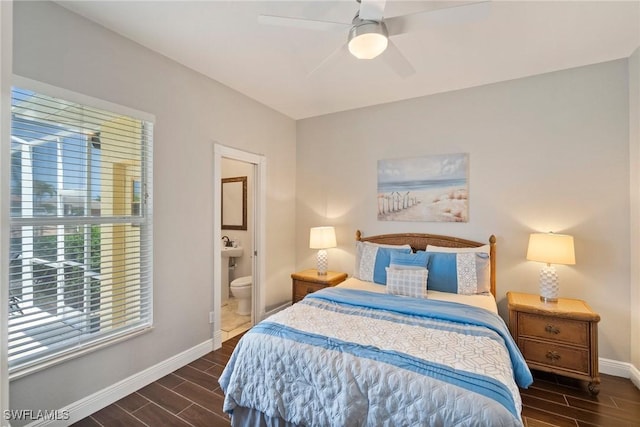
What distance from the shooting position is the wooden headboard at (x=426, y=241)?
3033 mm

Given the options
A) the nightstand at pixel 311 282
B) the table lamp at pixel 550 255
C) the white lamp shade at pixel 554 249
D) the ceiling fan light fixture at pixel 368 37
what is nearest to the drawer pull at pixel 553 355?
the table lamp at pixel 550 255

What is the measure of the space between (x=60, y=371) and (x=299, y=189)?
121 inches

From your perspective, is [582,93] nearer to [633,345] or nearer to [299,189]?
[633,345]

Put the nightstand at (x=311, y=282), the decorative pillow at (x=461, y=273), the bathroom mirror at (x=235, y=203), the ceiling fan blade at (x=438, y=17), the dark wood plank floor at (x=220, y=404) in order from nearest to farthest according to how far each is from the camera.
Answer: the ceiling fan blade at (x=438, y=17), the dark wood plank floor at (x=220, y=404), the decorative pillow at (x=461, y=273), the nightstand at (x=311, y=282), the bathroom mirror at (x=235, y=203)

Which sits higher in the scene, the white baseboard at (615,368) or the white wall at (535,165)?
the white wall at (535,165)

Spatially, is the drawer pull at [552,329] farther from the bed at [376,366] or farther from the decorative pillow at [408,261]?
the decorative pillow at [408,261]

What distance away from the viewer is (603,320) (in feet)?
8.76

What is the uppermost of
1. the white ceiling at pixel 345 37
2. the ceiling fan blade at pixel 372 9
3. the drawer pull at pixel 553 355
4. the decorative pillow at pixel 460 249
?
the white ceiling at pixel 345 37

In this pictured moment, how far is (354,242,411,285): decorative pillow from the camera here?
3.14 m

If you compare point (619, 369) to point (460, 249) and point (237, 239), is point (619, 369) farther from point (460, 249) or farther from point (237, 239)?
point (237, 239)

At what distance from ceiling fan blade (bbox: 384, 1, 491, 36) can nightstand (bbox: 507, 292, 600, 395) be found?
2295 mm

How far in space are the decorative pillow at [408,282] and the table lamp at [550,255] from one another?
3.14 ft

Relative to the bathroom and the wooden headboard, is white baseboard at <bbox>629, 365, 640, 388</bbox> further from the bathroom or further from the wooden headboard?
the bathroom

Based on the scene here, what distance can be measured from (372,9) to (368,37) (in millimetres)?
134
